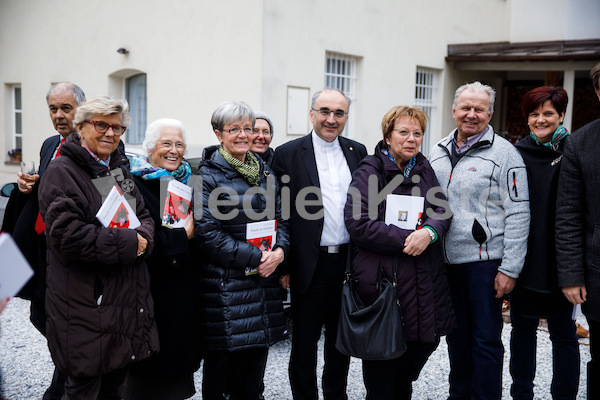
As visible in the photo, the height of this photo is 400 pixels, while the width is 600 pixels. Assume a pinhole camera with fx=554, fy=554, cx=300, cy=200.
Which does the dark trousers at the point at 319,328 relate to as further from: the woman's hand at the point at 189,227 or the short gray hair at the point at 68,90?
the short gray hair at the point at 68,90

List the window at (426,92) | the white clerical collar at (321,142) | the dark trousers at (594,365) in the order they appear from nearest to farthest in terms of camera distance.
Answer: the dark trousers at (594,365) < the white clerical collar at (321,142) < the window at (426,92)

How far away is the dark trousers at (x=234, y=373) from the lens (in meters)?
3.27

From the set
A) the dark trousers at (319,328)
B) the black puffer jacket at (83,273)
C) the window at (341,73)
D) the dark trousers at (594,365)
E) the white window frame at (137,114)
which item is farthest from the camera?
the white window frame at (137,114)

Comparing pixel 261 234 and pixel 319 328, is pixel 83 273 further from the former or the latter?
pixel 319 328

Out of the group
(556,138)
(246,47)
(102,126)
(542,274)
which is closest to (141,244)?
(102,126)

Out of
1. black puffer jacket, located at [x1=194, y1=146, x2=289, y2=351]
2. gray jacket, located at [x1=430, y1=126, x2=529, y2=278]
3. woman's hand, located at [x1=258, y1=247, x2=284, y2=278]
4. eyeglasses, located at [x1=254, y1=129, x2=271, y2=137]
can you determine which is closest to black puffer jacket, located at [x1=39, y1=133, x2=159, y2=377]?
black puffer jacket, located at [x1=194, y1=146, x2=289, y2=351]

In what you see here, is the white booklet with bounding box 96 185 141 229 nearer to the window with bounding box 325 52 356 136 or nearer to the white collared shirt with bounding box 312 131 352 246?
the white collared shirt with bounding box 312 131 352 246

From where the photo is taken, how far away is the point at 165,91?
32.0 feet

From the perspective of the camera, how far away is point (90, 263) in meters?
2.70

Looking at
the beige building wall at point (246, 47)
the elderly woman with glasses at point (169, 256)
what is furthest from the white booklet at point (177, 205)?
the beige building wall at point (246, 47)

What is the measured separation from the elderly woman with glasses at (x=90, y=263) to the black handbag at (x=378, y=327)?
3.74 feet

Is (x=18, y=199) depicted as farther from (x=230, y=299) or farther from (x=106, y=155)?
(x=230, y=299)

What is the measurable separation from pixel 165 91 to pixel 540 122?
24.5 feet

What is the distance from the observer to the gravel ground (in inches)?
162
